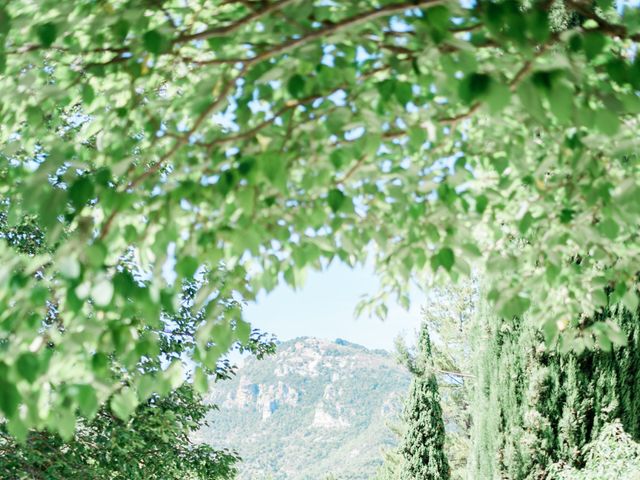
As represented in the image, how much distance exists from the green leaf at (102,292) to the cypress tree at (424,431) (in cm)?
1254

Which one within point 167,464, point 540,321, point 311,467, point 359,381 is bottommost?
point 359,381

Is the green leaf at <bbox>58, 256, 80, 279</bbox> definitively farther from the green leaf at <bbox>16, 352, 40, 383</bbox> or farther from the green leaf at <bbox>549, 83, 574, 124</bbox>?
A: the green leaf at <bbox>549, 83, 574, 124</bbox>

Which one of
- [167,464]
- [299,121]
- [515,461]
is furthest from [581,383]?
Result: [299,121]

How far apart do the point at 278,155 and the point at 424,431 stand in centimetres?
1295

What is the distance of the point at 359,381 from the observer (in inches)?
7446

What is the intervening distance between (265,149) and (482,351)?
7086 millimetres

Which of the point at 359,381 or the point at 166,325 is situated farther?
the point at 359,381

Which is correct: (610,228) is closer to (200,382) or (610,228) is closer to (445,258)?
(445,258)

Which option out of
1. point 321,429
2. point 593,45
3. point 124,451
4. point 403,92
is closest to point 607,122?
point 593,45

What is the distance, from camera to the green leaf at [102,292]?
1787mm


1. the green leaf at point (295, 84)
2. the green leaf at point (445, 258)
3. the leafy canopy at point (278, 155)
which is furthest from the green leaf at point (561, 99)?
the green leaf at point (445, 258)

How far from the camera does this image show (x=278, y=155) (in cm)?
219

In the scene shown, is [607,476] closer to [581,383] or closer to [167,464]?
[581,383]

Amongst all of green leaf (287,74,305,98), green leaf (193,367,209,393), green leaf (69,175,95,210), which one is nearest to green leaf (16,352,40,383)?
green leaf (69,175,95,210)
